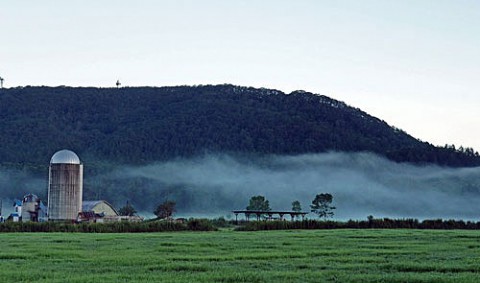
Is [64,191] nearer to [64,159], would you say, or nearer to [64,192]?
[64,192]

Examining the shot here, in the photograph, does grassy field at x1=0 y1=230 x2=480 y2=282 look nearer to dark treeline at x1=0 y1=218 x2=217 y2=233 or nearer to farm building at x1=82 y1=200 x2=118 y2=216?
dark treeline at x1=0 y1=218 x2=217 y2=233

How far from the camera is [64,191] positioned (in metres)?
96.8

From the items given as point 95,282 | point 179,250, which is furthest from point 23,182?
point 95,282

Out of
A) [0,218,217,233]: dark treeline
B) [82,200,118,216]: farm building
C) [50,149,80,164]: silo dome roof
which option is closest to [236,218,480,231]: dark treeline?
[0,218,217,233]: dark treeline

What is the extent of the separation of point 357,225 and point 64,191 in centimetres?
4023

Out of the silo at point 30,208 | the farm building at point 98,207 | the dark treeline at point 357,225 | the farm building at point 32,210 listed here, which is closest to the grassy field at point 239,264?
the dark treeline at point 357,225

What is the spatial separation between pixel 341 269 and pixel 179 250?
10708 millimetres

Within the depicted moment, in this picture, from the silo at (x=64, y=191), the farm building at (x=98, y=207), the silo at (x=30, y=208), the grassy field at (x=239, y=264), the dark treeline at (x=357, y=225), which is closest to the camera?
the grassy field at (x=239, y=264)

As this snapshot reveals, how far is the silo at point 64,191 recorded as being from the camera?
3804 inches

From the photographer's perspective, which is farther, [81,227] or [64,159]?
[64,159]

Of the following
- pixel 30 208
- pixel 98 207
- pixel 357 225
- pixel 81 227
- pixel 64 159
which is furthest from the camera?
pixel 98 207

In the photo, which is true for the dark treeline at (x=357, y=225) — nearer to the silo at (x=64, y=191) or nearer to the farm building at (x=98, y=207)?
the silo at (x=64, y=191)

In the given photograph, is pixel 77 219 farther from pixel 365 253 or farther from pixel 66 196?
pixel 365 253

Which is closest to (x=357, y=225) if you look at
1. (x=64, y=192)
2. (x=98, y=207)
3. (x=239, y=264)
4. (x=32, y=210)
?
(x=64, y=192)
